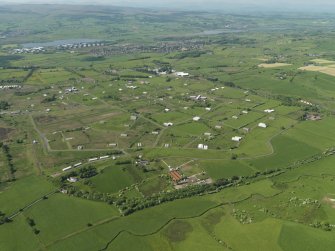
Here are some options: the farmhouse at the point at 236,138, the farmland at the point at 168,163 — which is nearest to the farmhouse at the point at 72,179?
the farmland at the point at 168,163

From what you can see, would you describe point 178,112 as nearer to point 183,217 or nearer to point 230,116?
point 230,116

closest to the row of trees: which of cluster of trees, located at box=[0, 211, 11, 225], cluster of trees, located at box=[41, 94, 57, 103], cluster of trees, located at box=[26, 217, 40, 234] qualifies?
cluster of trees, located at box=[0, 211, 11, 225]

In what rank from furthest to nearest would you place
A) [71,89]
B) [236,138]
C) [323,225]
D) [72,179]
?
[71,89] < [236,138] < [72,179] < [323,225]

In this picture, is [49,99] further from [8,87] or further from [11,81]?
[11,81]

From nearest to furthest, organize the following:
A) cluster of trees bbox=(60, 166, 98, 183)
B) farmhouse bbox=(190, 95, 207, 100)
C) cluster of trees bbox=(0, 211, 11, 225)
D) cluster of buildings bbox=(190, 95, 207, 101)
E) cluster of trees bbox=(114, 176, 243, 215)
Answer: cluster of trees bbox=(0, 211, 11, 225) → cluster of trees bbox=(114, 176, 243, 215) → cluster of trees bbox=(60, 166, 98, 183) → cluster of buildings bbox=(190, 95, 207, 101) → farmhouse bbox=(190, 95, 207, 100)

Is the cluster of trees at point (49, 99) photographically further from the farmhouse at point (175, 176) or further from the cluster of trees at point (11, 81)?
the farmhouse at point (175, 176)

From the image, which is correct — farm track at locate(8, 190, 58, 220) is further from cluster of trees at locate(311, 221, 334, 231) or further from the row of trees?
cluster of trees at locate(311, 221, 334, 231)

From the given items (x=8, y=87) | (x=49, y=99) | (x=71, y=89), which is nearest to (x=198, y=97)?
(x=71, y=89)

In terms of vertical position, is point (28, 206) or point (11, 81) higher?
point (28, 206)

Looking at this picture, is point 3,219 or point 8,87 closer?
point 3,219
